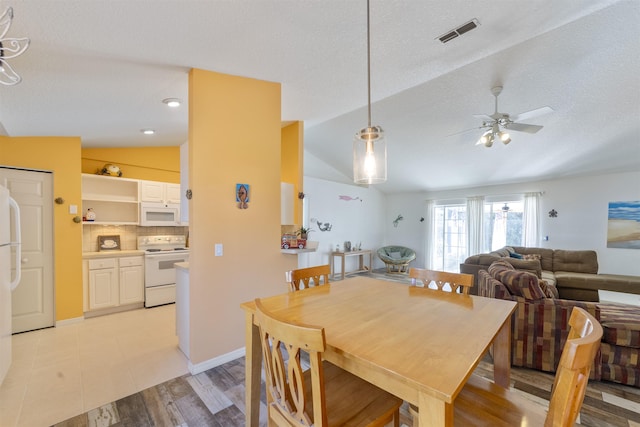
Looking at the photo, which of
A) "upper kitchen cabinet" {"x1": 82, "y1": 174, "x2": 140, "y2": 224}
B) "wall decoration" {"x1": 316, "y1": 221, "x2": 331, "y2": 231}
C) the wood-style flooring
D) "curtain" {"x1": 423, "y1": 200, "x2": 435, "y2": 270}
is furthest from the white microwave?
"curtain" {"x1": 423, "y1": 200, "x2": 435, "y2": 270}

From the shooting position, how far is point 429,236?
307 inches

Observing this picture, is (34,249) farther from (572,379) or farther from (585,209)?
(585,209)

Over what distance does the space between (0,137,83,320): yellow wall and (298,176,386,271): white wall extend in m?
3.50

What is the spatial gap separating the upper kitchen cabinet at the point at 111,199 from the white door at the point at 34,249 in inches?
21.8

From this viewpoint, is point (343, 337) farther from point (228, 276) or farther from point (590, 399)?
point (590, 399)

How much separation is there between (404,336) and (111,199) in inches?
185

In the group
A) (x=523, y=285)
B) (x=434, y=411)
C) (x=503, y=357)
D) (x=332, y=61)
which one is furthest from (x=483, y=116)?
(x=434, y=411)

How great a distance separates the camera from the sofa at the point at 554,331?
2273 mm

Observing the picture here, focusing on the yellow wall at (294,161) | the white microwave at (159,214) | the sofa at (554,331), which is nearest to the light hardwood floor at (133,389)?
the sofa at (554,331)

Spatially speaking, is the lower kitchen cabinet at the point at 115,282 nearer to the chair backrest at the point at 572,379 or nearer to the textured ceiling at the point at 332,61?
the textured ceiling at the point at 332,61

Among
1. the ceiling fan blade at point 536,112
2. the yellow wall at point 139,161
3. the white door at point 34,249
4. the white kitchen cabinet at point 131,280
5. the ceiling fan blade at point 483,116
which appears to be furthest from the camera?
the yellow wall at point 139,161

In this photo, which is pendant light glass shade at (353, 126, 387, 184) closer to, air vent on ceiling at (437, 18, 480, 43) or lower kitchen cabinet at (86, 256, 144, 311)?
air vent on ceiling at (437, 18, 480, 43)

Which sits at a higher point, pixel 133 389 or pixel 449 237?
pixel 449 237

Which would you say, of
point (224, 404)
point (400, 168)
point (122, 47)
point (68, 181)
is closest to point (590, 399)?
point (224, 404)
